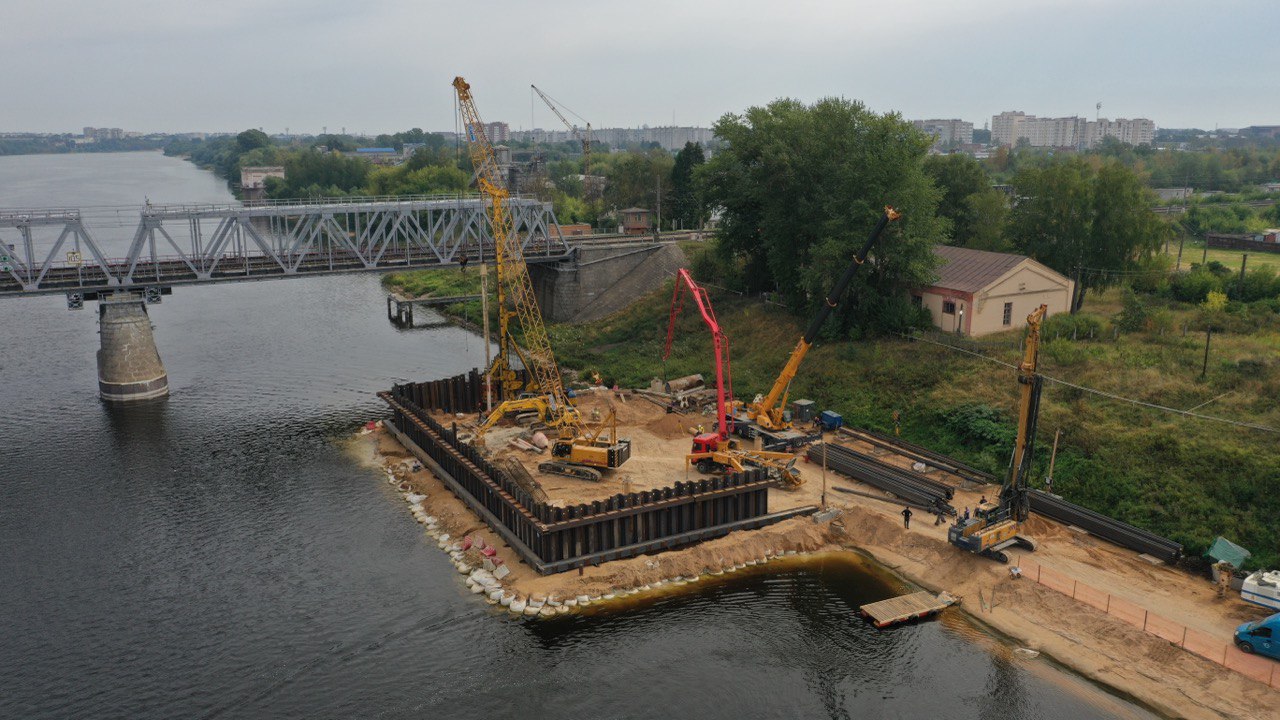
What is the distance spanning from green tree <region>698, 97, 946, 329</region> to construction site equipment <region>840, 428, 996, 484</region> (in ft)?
35.7

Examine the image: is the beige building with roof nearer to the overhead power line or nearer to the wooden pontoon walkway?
the overhead power line

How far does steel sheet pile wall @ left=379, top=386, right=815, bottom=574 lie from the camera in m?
33.8

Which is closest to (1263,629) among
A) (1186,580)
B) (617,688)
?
(1186,580)

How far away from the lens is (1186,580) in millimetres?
31312

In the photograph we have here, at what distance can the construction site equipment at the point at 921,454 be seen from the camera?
40250 millimetres

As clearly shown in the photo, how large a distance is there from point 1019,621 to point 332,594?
2417 cm

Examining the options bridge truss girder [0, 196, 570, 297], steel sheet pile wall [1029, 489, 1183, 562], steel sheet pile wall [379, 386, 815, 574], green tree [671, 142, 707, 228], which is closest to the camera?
steel sheet pile wall [1029, 489, 1183, 562]

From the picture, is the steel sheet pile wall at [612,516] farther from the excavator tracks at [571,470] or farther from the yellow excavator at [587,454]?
the yellow excavator at [587,454]

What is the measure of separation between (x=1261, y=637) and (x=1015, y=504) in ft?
29.9

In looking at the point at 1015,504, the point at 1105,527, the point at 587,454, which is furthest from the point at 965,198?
the point at 587,454

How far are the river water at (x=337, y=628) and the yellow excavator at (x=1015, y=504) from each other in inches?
147

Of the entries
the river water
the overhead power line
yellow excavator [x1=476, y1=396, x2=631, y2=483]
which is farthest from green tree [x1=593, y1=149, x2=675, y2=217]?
yellow excavator [x1=476, y1=396, x2=631, y2=483]

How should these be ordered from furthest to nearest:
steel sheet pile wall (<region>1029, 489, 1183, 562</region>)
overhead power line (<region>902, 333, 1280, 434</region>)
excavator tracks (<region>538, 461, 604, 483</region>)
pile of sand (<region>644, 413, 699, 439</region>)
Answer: pile of sand (<region>644, 413, 699, 439</region>)
excavator tracks (<region>538, 461, 604, 483</region>)
overhead power line (<region>902, 333, 1280, 434</region>)
steel sheet pile wall (<region>1029, 489, 1183, 562</region>)

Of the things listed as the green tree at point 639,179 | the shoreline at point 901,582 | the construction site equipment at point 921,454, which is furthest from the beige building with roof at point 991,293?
the green tree at point 639,179
